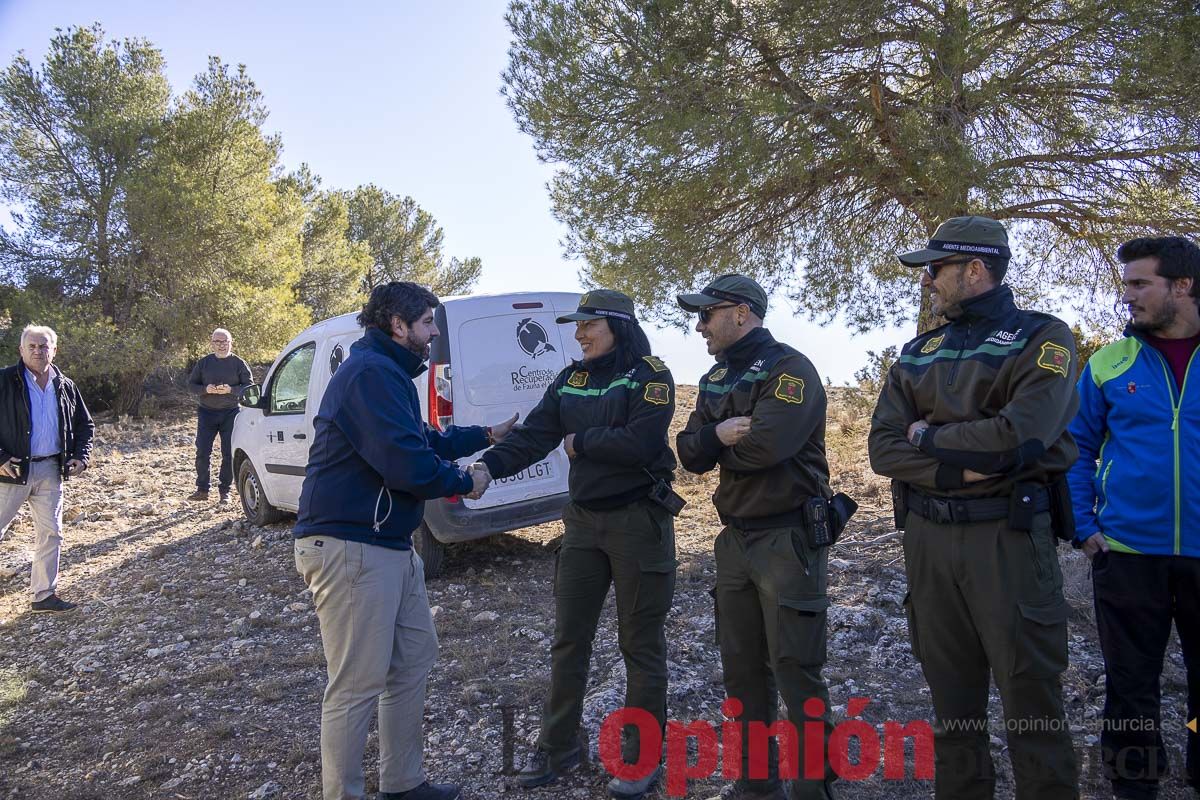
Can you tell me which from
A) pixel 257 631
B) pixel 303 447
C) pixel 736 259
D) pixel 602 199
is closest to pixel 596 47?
pixel 602 199

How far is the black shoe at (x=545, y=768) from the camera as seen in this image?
11.0ft

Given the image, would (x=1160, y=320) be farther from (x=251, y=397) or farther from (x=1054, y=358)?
(x=251, y=397)

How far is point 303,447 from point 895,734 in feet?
17.2

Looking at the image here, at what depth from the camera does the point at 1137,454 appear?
315cm

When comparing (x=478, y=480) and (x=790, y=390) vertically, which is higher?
(x=790, y=390)

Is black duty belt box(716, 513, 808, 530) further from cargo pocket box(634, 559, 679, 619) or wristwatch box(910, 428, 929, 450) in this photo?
wristwatch box(910, 428, 929, 450)

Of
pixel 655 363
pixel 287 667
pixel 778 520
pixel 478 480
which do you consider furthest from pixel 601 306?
pixel 287 667

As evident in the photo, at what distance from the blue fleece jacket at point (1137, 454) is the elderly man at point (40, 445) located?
21.8 ft

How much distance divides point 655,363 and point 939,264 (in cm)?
120

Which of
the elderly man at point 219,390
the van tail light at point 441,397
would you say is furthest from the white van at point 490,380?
the elderly man at point 219,390

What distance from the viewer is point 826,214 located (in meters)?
10.0

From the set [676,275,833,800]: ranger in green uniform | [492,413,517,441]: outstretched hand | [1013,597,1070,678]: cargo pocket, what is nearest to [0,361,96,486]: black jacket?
[492,413,517,441]: outstretched hand

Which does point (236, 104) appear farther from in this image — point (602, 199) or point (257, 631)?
point (257, 631)

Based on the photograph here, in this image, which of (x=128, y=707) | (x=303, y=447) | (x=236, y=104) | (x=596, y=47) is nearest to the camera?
(x=128, y=707)
